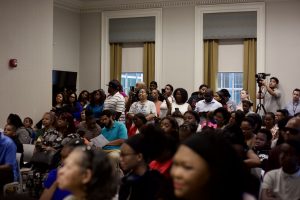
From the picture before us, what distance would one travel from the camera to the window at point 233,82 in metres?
10.5

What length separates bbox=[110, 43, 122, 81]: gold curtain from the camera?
1144cm

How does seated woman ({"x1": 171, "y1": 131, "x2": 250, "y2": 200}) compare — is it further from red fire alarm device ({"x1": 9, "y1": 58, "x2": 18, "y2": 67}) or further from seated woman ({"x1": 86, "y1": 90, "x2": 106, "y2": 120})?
red fire alarm device ({"x1": 9, "y1": 58, "x2": 18, "y2": 67})

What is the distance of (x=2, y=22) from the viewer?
8.01 m

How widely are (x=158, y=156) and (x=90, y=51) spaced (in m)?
8.87

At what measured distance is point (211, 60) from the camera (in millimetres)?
10492

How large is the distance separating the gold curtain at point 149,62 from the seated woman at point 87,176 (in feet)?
28.9

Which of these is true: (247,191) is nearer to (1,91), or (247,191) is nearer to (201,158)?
(201,158)

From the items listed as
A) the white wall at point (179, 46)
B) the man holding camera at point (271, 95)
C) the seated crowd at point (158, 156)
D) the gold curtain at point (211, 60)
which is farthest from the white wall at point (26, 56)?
the man holding camera at point (271, 95)

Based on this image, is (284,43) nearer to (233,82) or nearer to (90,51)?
(233,82)

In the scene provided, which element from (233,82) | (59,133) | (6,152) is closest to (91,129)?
(59,133)

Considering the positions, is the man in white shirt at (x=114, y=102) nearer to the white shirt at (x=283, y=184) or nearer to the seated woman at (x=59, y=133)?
the seated woman at (x=59, y=133)

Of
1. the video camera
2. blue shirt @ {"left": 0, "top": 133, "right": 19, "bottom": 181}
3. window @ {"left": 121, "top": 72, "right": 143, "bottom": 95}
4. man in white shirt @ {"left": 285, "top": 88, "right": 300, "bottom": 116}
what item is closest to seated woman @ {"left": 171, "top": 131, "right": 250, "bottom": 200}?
blue shirt @ {"left": 0, "top": 133, "right": 19, "bottom": 181}

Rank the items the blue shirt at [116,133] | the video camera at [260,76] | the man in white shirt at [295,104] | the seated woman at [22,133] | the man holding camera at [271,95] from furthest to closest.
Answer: the man holding camera at [271,95]
the video camera at [260,76]
the man in white shirt at [295,104]
the seated woman at [22,133]
the blue shirt at [116,133]

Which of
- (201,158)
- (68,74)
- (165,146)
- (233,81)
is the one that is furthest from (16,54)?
(201,158)
